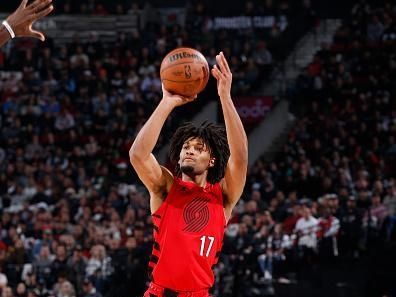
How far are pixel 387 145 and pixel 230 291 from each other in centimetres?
570

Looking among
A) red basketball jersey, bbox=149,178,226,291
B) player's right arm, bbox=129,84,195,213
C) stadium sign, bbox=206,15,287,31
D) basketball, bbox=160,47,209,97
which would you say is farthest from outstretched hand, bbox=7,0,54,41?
stadium sign, bbox=206,15,287,31

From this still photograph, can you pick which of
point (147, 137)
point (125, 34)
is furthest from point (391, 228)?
point (125, 34)

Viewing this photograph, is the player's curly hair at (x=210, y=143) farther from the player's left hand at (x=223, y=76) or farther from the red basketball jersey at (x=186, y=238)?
the player's left hand at (x=223, y=76)

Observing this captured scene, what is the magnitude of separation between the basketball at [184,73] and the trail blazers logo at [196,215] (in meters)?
0.73

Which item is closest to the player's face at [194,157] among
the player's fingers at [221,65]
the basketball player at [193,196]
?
the basketball player at [193,196]

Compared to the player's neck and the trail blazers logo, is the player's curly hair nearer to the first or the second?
the player's neck

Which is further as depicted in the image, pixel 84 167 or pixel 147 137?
pixel 84 167

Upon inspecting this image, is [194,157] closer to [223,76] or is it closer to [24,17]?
[223,76]

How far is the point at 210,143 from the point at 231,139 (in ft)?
0.85

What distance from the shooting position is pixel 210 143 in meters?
6.31

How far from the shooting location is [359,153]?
57.0 ft

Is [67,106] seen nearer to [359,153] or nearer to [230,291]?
[359,153]

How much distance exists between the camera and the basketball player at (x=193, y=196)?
6.02 m

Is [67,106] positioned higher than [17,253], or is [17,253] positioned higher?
[67,106]
